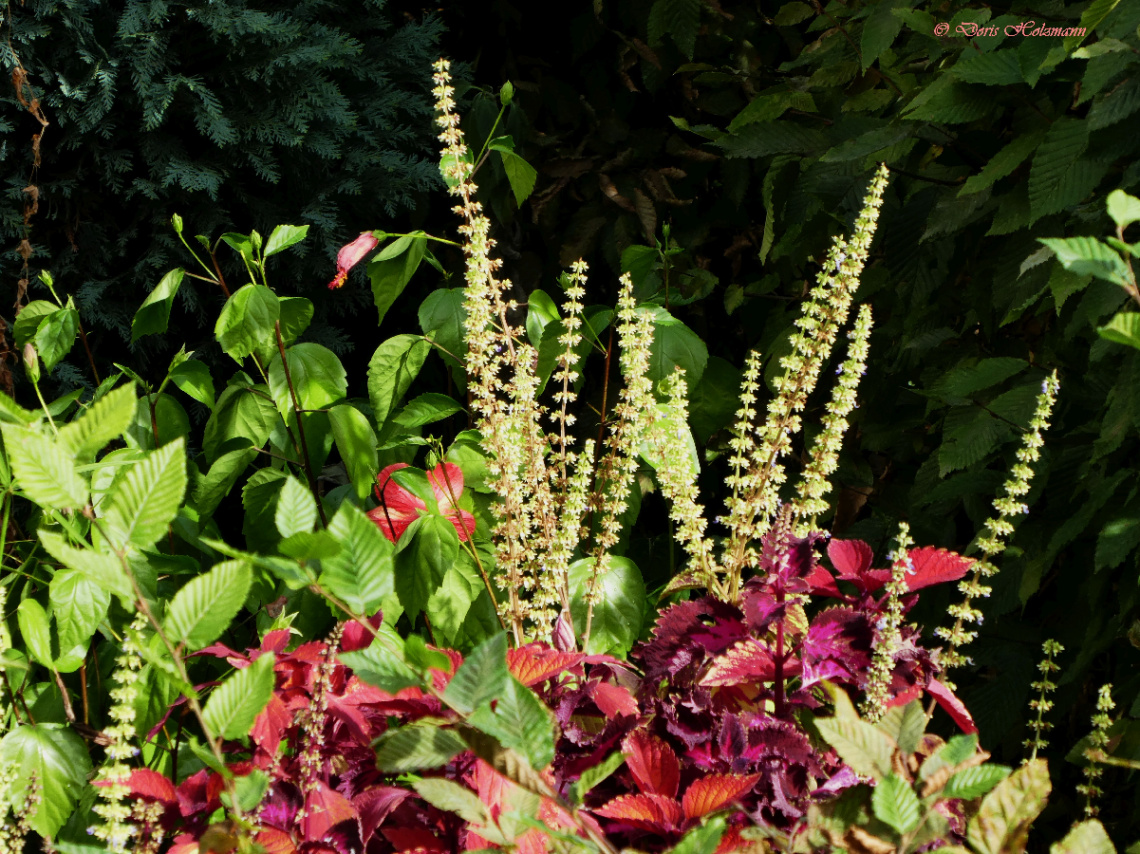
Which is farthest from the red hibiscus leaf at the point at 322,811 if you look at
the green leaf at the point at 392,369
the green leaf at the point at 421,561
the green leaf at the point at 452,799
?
the green leaf at the point at 392,369

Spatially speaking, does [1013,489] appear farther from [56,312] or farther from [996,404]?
[56,312]

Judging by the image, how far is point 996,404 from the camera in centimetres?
152

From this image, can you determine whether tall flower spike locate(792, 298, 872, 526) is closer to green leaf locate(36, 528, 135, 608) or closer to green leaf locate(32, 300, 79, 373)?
green leaf locate(36, 528, 135, 608)

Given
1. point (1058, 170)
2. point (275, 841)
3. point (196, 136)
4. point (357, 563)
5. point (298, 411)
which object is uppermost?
point (1058, 170)

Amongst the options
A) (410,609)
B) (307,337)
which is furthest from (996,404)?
(307,337)

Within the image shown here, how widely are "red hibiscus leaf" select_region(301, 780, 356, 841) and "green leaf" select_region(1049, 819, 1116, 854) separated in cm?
61

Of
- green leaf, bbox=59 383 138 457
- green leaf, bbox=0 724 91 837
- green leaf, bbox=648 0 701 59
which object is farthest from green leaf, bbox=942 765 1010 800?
green leaf, bbox=648 0 701 59

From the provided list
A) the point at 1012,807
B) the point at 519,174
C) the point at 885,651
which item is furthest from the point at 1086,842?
the point at 519,174

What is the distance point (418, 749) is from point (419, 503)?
0.93 m

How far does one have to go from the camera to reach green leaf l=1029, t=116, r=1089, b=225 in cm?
140

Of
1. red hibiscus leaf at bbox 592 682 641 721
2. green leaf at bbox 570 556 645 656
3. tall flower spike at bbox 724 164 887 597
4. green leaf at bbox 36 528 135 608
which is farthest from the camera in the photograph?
green leaf at bbox 570 556 645 656

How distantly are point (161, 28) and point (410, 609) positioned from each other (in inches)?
71.2

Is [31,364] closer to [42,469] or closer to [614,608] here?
[614,608]

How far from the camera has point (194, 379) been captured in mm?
1849
